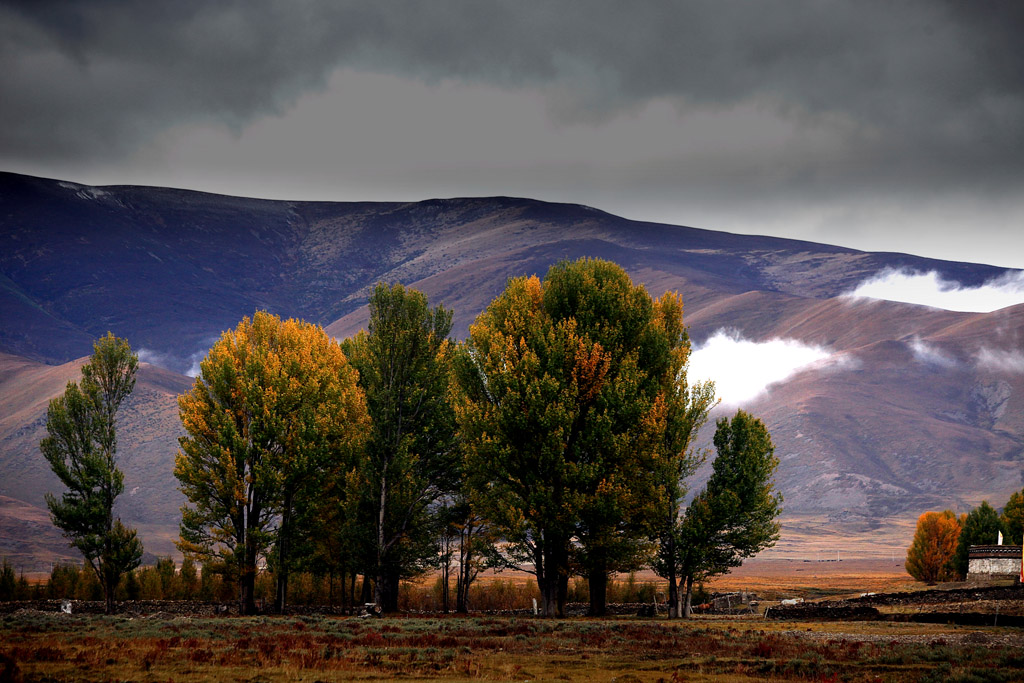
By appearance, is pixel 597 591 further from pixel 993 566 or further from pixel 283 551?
pixel 993 566

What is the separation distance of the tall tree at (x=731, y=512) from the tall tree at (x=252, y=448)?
21.2 m

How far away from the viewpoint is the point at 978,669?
25938mm

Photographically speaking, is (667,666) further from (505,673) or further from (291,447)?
(291,447)

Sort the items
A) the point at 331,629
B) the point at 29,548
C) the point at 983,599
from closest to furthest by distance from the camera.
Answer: the point at 331,629 → the point at 983,599 → the point at 29,548

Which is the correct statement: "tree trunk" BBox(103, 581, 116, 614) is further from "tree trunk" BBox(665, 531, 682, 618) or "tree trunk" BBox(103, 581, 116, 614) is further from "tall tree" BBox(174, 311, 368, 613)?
"tree trunk" BBox(665, 531, 682, 618)

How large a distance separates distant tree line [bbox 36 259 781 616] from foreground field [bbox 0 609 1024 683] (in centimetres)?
983

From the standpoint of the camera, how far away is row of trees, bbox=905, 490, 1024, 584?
83.2 meters

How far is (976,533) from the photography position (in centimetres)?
8488

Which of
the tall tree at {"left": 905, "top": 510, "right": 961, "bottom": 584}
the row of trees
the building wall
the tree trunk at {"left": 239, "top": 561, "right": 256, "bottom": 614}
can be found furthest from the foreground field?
the tall tree at {"left": 905, "top": 510, "right": 961, "bottom": 584}

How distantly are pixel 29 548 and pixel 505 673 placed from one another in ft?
656

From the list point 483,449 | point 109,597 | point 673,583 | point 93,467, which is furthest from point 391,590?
point 93,467

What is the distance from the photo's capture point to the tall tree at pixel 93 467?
2237 inches

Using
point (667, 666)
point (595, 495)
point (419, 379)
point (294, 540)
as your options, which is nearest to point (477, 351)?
point (419, 379)

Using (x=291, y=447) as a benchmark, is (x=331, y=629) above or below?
below
